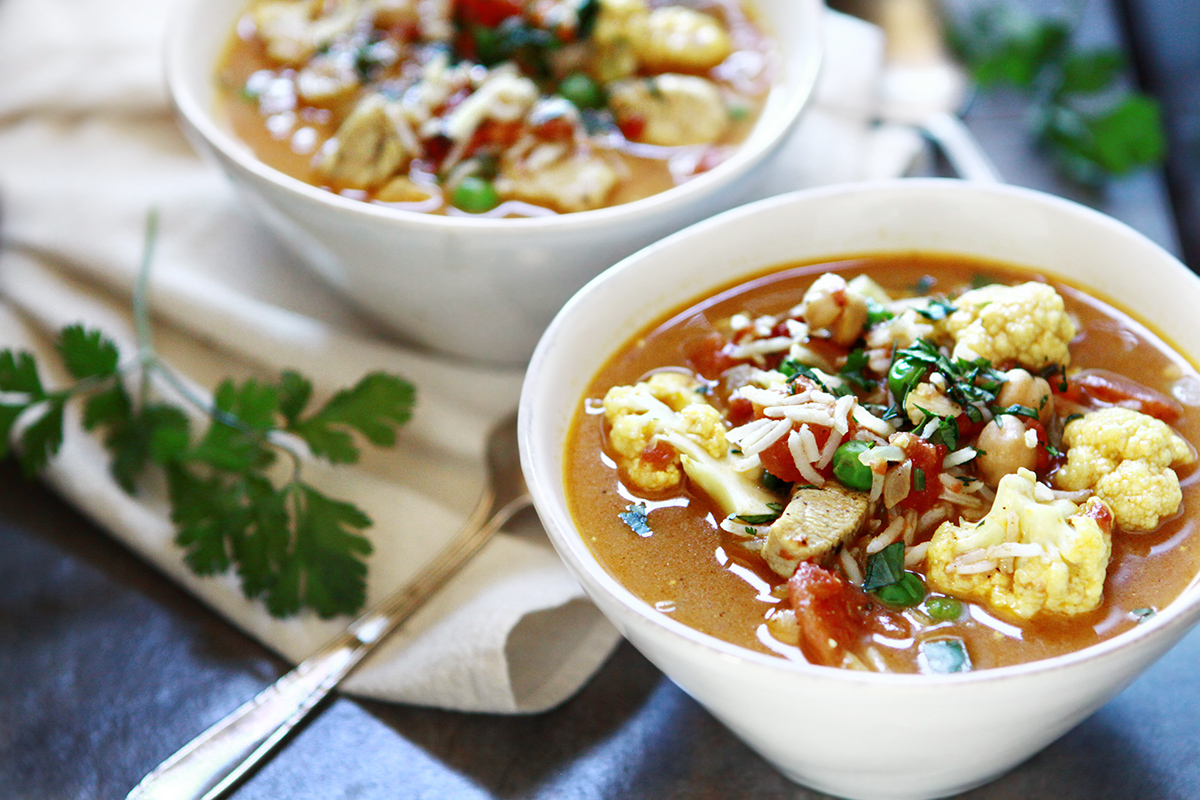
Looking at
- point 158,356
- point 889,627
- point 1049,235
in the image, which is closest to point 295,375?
point 158,356

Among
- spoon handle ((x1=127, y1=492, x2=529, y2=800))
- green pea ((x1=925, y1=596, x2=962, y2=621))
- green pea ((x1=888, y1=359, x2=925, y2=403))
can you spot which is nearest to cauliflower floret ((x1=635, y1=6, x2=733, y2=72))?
spoon handle ((x1=127, y1=492, x2=529, y2=800))

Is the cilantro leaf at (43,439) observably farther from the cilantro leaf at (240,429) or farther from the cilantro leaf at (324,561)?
the cilantro leaf at (324,561)

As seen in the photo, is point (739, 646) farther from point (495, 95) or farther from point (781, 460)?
point (495, 95)

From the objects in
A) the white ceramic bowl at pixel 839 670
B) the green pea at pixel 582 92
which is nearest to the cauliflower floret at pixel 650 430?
the white ceramic bowl at pixel 839 670

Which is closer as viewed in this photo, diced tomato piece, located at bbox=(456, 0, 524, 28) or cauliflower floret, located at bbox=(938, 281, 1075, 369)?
cauliflower floret, located at bbox=(938, 281, 1075, 369)

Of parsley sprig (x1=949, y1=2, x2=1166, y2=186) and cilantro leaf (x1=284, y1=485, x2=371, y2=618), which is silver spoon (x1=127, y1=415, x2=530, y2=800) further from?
parsley sprig (x1=949, y1=2, x2=1166, y2=186)

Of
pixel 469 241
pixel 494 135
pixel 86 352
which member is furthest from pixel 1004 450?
pixel 86 352

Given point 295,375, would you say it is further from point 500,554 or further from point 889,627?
point 889,627

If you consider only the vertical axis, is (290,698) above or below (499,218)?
below
